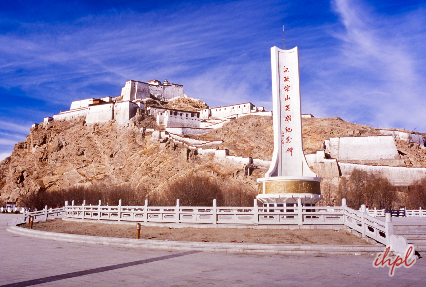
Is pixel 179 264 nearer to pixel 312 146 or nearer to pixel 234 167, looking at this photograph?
pixel 234 167

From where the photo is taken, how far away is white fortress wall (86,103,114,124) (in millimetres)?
92500

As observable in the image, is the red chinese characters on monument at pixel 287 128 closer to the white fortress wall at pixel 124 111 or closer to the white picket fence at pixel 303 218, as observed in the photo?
the white picket fence at pixel 303 218

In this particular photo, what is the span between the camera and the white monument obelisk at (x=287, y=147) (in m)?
26.6

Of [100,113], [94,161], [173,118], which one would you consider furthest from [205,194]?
[100,113]


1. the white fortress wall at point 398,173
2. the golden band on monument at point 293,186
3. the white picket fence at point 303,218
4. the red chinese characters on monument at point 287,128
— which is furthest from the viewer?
the white fortress wall at point 398,173

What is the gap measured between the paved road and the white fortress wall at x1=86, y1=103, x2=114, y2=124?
81284 mm

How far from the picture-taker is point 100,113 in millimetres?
93875

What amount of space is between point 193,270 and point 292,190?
688 inches

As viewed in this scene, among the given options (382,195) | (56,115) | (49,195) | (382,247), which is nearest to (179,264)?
(382,247)

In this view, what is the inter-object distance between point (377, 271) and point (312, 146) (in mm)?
70517

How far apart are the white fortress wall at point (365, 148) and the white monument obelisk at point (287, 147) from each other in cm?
4794

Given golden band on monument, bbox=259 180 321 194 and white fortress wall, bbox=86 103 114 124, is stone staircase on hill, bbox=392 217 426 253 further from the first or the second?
white fortress wall, bbox=86 103 114 124

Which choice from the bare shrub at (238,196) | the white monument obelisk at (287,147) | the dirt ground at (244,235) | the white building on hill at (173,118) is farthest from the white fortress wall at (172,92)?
the dirt ground at (244,235)

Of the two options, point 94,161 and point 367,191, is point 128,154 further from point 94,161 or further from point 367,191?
point 367,191
